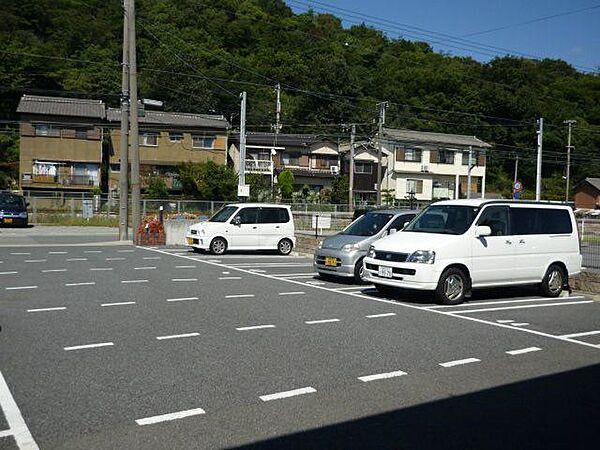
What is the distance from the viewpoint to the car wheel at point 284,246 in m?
20.3

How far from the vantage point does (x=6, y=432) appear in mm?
4398

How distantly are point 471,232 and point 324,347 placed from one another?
4706 mm

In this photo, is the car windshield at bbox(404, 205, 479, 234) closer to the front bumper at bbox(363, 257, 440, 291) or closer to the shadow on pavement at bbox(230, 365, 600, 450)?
the front bumper at bbox(363, 257, 440, 291)

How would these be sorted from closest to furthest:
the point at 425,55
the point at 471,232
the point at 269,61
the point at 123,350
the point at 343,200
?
1. the point at 123,350
2. the point at 471,232
3. the point at 343,200
4. the point at 269,61
5. the point at 425,55

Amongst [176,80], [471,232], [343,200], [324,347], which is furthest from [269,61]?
[324,347]

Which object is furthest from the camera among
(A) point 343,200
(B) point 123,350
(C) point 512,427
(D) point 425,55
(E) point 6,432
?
(D) point 425,55

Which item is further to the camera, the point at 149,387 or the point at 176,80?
the point at 176,80

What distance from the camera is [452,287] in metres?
10.7

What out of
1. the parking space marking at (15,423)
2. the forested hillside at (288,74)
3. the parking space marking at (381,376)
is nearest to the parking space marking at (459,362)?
the parking space marking at (381,376)

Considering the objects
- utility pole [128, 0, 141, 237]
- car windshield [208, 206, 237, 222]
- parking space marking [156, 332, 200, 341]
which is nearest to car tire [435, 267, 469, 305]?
parking space marking [156, 332, 200, 341]

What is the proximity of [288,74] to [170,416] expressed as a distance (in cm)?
5665

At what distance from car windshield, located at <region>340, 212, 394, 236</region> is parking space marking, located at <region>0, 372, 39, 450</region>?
9568 mm

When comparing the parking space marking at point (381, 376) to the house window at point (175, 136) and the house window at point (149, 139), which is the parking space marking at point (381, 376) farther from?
the house window at point (175, 136)

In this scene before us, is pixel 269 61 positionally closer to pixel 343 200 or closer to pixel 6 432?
pixel 343 200
